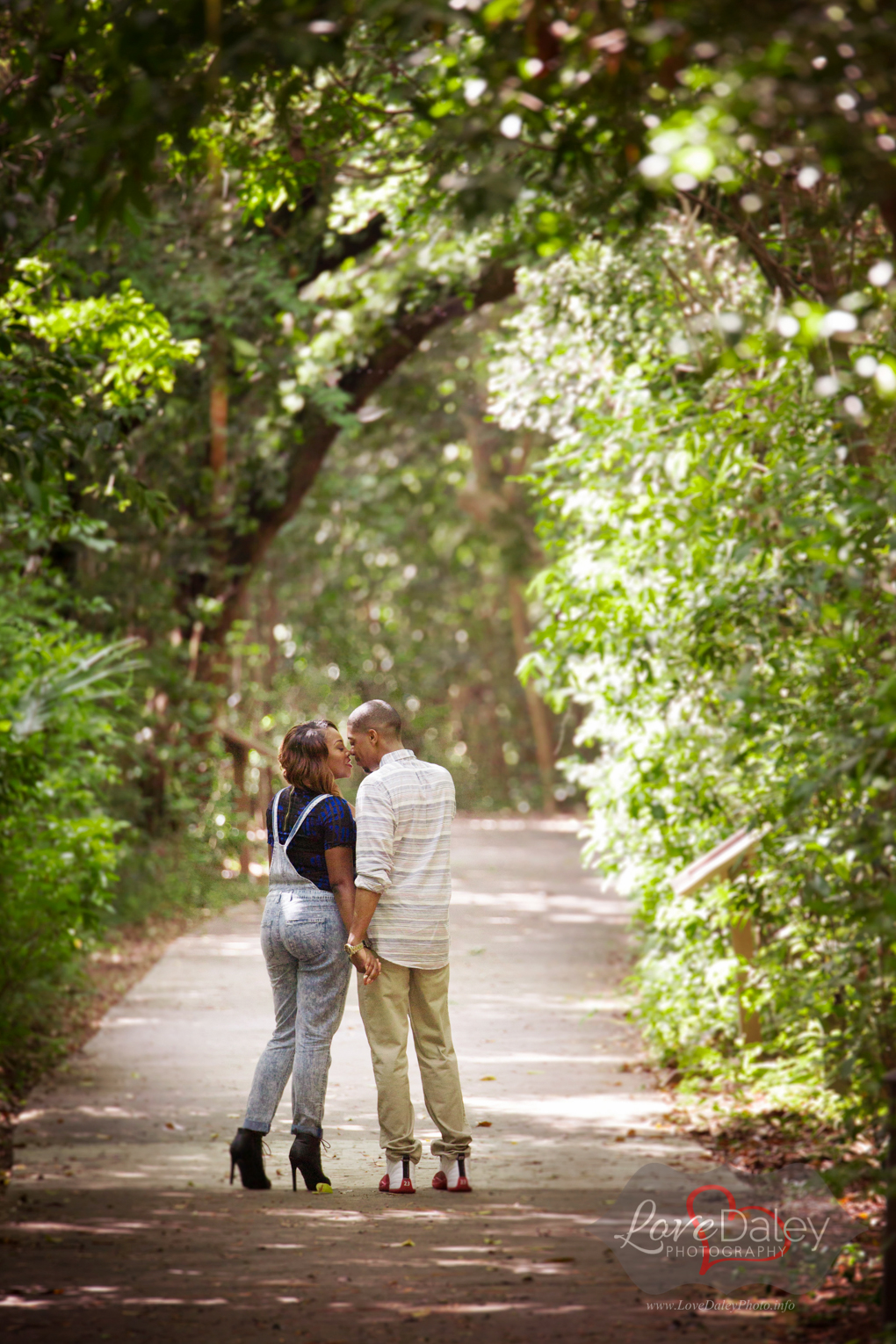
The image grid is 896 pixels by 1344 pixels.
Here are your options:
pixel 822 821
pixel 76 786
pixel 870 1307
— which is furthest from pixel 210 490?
pixel 870 1307

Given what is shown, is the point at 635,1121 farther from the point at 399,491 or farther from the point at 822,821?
the point at 399,491

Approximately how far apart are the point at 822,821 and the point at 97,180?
340 centimetres

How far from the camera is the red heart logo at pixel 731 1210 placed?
188 inches

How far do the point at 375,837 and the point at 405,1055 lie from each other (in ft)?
2.95

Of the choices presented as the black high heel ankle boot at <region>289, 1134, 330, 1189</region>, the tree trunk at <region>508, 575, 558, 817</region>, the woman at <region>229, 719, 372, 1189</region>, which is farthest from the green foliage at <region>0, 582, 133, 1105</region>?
the tree trunk at <region>508, 575, 558, 817</region>

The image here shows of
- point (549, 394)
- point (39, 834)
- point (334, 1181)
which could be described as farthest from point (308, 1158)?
point (549, 394)

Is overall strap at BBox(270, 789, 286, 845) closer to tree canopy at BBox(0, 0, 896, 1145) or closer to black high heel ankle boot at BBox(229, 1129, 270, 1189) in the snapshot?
black high heel ankle boot at BBox(229, 1129, 270, 1189)

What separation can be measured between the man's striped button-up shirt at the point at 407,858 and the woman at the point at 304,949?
20cm

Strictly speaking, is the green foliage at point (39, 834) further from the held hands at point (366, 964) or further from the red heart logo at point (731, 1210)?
the red heart logo at point (731, 1210)

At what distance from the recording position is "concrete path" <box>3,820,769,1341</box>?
432 centimetres

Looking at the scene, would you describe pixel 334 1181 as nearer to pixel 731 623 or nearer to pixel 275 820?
pixel 275 820

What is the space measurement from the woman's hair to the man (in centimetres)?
32

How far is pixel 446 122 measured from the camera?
3875 millimetres

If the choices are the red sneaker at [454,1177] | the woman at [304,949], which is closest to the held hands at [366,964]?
the woman at [304,949]
